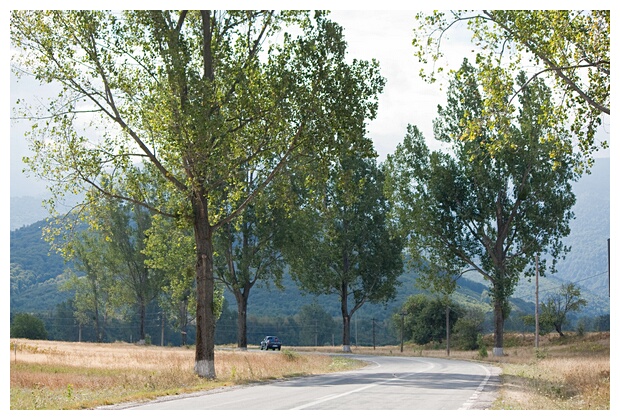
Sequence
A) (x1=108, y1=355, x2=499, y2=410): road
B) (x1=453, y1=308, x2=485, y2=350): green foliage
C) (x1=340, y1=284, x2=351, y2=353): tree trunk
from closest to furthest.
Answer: (x1=108, y1=355, x2=499, y2=410): road, (x1=340, y1=284, x2=351, y2=353): tree trunk, (x1=453, y1=308, x2=485, y2=350): green foliage

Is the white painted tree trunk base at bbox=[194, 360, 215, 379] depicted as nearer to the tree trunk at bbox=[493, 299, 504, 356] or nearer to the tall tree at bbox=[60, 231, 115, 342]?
the tree trunk at bbox=[493, 299, 504, 356]

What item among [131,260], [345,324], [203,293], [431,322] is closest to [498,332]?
[345,324]

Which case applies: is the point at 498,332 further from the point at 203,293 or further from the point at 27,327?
the point at 27,327

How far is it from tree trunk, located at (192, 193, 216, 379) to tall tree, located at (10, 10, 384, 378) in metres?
0.04

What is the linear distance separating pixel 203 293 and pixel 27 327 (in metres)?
72.5

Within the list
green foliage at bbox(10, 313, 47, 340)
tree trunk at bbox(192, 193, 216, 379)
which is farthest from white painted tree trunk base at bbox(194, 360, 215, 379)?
green foliage at bbox(10, 313, 47, 340)

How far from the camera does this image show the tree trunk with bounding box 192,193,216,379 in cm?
2423

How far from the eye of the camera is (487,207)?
167 feet

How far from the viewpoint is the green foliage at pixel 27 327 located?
293ft

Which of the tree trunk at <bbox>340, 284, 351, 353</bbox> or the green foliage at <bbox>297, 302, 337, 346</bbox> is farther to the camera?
the green foliage at <bbox>297, 302, 337, 346</bbox>

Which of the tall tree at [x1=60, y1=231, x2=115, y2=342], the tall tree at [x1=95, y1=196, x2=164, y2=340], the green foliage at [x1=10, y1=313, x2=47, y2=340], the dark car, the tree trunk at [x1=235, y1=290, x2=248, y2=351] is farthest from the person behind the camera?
the green foliage at [x1=10, y1=313, x2=47, y2=340]

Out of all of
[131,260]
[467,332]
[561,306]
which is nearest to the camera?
[561,306]

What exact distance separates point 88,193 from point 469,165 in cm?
3205
